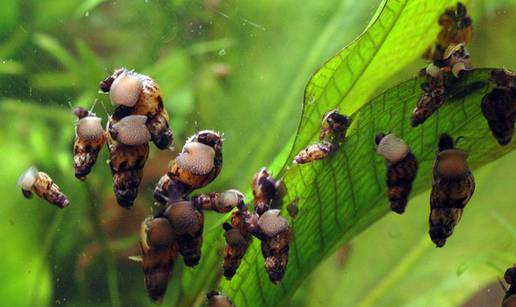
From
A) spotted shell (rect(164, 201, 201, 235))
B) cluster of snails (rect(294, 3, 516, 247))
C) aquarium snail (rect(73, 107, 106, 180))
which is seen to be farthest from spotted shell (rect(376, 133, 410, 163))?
aquarium snail (rect(73, 107, 106, 180))

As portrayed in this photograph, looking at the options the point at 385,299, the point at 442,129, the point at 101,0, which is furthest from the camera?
the point at 385,299

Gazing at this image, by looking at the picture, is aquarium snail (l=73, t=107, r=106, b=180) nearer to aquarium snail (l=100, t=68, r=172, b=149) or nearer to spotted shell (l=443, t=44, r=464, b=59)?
aquarium snail (l=100, t=68, r=172, b=149)

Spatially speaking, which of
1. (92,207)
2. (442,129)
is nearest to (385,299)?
(442,129)

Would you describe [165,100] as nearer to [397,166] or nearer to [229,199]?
[229,199]

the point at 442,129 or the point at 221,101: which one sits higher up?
the point at 221,101

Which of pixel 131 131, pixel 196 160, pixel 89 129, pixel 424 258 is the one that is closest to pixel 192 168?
pixel 196 160

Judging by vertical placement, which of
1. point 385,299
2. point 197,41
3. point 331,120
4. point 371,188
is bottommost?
point 385,299

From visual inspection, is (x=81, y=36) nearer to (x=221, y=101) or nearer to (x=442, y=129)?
(x=221, y=101)
